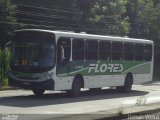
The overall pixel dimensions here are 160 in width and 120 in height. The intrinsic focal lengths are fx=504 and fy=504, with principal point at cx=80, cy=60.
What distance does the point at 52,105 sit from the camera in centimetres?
1928

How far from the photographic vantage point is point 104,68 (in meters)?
26.2

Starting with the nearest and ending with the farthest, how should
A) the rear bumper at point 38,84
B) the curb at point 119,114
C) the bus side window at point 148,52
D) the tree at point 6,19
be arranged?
the curb at point 119,114 < the rear bumper at point 38,84 < the bus side window at point 148,52 < the tree at point 6,19

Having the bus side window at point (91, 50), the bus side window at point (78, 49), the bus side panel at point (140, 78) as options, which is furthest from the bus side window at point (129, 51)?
the bus side window at point (78, 49)

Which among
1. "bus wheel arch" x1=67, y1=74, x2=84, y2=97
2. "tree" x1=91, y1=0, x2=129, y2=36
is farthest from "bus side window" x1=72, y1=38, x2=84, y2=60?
"tree" x1=91, y1=0, x2=129, y2=36

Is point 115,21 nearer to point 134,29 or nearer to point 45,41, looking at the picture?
A: point 134,29

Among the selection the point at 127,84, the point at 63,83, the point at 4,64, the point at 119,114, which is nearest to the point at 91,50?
the point at 63,83

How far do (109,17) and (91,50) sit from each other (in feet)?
94.7

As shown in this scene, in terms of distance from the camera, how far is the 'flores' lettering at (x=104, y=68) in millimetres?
25125

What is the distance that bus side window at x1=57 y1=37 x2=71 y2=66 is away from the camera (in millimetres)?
22234

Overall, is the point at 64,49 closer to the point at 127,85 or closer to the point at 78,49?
the point at 78,49

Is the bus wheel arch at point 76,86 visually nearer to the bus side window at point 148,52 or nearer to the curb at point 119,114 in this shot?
the curb at point 119,114

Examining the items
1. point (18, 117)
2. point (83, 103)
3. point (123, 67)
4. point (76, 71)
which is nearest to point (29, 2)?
point (123, 67)

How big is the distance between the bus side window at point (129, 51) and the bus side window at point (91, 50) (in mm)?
3338

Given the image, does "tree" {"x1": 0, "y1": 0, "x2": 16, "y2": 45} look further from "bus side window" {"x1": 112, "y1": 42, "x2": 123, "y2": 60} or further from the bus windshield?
the bus windshield
